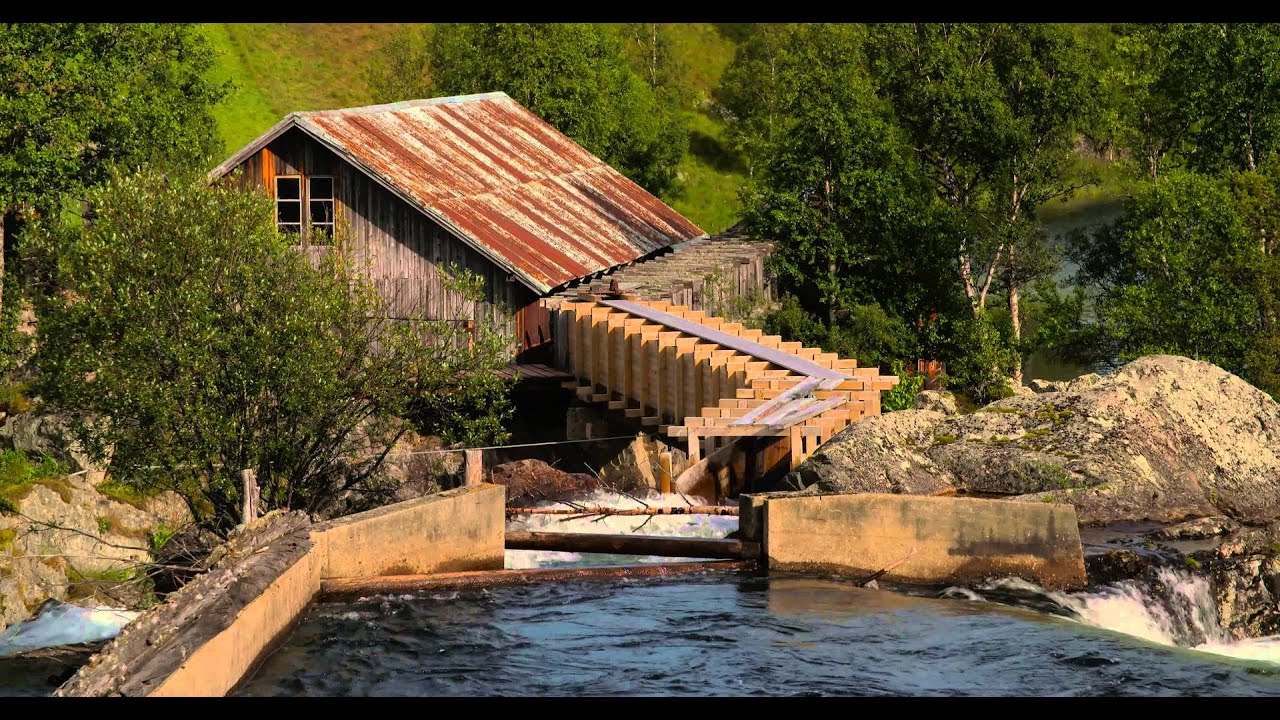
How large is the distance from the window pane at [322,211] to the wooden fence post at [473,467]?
1472 cm

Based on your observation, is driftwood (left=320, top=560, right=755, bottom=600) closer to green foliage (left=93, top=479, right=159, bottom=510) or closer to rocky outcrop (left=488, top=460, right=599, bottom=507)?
rocky outcrop (left=488, top=460, right=599, bottom=507)

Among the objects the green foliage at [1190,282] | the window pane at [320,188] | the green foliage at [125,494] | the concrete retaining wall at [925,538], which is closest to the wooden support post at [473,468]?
the concrete retaining wall at [925,538]

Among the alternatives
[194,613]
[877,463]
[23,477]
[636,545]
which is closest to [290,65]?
[23,477]

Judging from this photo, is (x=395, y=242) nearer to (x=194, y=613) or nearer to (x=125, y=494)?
(x=125, y=494)

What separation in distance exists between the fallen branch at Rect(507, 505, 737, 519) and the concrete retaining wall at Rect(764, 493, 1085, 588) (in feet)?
9.50

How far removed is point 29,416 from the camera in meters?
35.7

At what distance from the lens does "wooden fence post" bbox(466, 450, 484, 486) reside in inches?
1070

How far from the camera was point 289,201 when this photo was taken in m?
40.7

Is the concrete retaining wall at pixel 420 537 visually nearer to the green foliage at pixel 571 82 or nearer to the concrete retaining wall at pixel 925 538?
the concrete retaining wall at pixel 925 538

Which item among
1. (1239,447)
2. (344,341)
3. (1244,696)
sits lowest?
(1244,696)

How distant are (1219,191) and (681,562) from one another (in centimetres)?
2155

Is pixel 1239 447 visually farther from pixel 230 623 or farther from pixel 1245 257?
pixel 230 623

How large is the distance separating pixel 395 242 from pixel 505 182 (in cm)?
482
